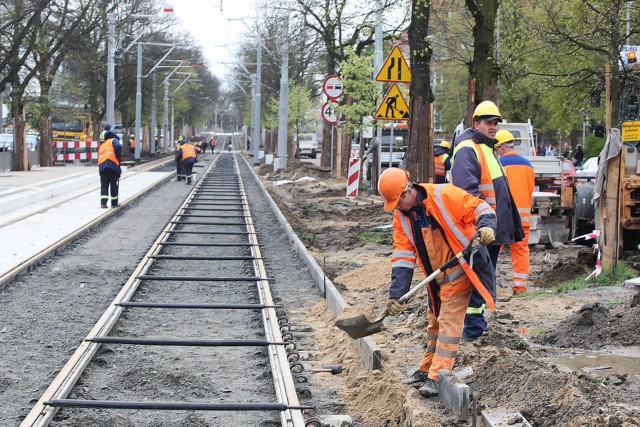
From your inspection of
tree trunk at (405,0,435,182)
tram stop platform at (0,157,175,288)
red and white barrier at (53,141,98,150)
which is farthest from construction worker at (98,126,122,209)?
red and white barrier at (53,141,98,150)

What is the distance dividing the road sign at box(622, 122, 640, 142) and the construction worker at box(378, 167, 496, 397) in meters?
6.54

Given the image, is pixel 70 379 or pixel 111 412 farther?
pixel 70 379

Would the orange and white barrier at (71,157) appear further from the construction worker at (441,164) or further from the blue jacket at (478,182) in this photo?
the blue jacket at (478,182)

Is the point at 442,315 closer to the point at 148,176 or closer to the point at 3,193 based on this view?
the point at 3,193

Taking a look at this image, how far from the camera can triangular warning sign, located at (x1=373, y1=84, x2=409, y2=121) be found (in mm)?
17312

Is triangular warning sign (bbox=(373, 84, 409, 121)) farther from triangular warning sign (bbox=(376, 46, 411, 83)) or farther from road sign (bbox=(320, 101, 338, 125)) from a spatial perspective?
road sign (bbox=(320, 101, 338, 125))

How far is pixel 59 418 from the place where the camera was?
6281 millimetres

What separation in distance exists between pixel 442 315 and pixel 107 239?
11262 mm

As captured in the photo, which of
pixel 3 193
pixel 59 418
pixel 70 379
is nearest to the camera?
pixel 59 418

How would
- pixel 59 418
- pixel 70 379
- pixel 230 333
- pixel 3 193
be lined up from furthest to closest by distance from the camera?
pixel 3 193, pixel 230 333, pixel 70 379, pixel 59 418

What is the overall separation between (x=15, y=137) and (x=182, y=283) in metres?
28.6

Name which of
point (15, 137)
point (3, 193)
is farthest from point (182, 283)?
point (15, 137)

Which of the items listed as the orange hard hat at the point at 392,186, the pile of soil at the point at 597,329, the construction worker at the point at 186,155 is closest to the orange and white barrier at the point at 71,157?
the construction worker at the point at 186,155

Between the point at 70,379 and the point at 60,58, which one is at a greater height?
the point at 60,58
